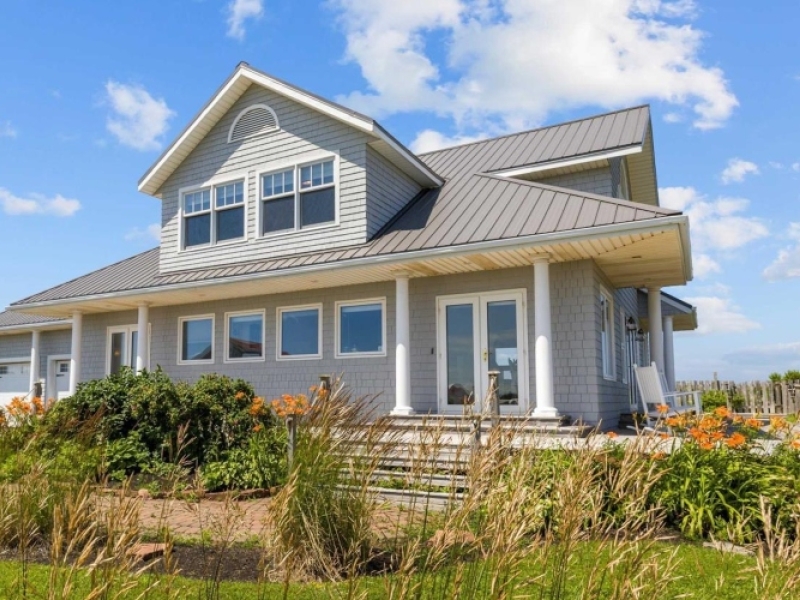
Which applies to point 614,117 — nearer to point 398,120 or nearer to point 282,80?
point 398,120

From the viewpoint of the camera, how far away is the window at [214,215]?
13133mm

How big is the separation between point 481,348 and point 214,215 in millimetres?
6667

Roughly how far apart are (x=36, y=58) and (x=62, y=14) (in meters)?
1.33

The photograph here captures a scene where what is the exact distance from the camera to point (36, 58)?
8797 mm

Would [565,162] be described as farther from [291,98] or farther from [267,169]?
[267,169]

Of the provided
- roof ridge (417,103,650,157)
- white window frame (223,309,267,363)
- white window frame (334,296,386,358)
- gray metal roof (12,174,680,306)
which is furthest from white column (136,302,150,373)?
roof ridge (417,103,650,157)

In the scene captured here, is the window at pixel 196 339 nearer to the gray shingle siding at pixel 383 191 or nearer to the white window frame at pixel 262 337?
the white window frame at pixel 262 337

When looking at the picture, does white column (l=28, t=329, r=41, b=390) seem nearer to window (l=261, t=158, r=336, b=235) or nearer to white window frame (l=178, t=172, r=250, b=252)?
white window frame (l=178, t=172, r=250, b=252)

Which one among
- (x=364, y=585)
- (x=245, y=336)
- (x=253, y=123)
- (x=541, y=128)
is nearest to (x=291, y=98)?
(x=253, y=123)

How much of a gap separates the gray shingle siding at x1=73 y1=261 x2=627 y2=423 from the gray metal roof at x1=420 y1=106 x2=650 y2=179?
3.49 m

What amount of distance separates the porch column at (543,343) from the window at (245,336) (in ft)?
20.0

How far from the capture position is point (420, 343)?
1103 centimetres

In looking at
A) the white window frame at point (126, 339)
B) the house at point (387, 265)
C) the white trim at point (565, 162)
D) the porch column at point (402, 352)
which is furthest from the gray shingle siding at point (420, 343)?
the white trim at point (565, 162)

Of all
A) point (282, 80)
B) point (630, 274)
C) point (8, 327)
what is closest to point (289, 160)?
point (282, 80)
